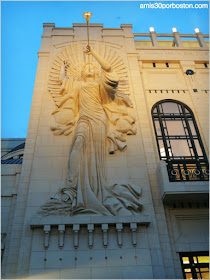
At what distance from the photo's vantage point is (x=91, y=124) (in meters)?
10.7

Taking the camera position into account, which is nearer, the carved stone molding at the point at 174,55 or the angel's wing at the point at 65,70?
the angel's wing at the point at 65,70

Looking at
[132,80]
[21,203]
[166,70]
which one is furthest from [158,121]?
[21,203]

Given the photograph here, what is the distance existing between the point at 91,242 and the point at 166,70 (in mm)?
10447

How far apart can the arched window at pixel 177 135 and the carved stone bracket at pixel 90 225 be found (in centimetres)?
263

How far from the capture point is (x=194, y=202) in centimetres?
930

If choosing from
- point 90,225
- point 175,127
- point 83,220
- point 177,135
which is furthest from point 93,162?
point 175,127

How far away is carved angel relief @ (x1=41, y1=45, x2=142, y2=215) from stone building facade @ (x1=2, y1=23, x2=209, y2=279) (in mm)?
138

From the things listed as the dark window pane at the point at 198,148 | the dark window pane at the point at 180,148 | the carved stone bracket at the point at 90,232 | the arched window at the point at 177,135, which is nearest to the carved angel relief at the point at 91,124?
the carved stone bracket at the point at 90,232

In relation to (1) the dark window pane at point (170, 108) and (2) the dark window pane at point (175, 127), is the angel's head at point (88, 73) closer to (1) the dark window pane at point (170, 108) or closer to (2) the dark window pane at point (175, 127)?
(1) the dark window pane at point (170, 108)

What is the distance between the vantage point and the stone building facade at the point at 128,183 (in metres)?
7.86

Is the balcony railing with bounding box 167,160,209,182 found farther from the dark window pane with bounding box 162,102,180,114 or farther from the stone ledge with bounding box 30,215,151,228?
the dark window pane with bounding box 162,102,180,114

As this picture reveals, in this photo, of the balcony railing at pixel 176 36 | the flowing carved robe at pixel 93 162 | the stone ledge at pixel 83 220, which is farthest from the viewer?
the balcony railing at pixel 176 36

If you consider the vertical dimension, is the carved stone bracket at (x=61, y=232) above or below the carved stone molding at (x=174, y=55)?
below

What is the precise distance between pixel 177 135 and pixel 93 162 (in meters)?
4.53
